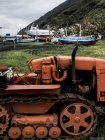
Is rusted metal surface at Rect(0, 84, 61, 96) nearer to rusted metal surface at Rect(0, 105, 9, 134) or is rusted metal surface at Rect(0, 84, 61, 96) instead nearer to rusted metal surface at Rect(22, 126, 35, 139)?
rusted metal surface at Rect(0, 105, 9, 134)

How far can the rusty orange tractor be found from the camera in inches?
421

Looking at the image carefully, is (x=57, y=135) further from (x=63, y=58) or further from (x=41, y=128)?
(x=63, y=58)

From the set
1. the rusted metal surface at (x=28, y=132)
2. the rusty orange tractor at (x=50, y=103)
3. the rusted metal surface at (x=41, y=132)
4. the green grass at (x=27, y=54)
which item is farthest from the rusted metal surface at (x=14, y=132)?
the green grass at (x=27, y=54)

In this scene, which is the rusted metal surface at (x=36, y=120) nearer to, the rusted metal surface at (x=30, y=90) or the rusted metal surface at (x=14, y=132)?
the rusted metal surface at (x=14, y=132)

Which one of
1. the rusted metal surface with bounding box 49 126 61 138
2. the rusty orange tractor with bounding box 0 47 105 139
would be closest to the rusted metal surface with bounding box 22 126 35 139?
the rusty orange tractor with bounding box 0 47 105 139

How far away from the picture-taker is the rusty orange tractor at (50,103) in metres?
10.7

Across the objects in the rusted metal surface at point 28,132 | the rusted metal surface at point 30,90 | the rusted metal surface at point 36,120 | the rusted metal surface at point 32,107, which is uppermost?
the rusted metal surface at point 30,90

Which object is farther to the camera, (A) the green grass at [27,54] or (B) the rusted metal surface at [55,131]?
(A) the green grass at [27,54]

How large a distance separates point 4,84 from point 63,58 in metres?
1.53

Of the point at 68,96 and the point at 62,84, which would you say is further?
the point at 62,84

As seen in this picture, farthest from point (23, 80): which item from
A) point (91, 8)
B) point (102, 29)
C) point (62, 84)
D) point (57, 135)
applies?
point (91, 8)

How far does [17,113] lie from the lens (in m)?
11.0

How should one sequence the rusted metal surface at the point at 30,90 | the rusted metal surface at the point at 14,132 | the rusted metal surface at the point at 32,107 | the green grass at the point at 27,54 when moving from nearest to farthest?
the rusted metal surface at the point at 30,90, the rusted metal surface at the point at 14,132, the rusted metal surface at the point at 32,107, the green grass at the point at 27,54

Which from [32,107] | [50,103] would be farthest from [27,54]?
[50,103]
